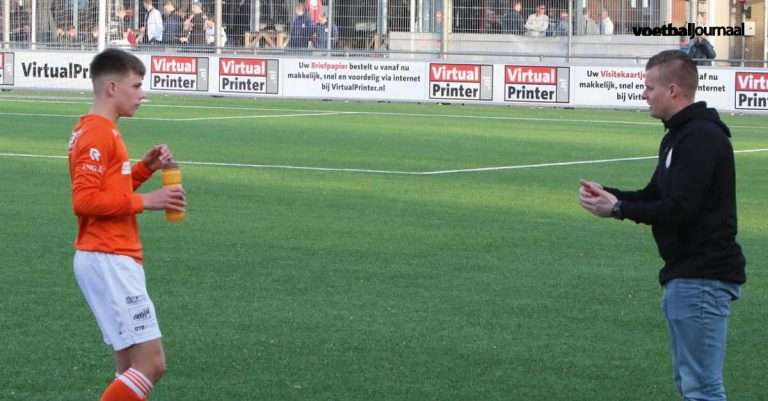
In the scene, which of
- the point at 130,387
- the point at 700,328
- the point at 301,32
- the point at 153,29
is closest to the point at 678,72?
the point at 700,328

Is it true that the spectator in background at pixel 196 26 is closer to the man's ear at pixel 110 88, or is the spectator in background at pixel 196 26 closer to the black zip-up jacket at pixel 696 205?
the man's ear at pixel 110 88

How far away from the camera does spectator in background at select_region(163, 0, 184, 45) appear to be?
36406 millimetres

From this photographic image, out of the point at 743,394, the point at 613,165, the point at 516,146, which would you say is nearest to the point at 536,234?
the point at 743,394

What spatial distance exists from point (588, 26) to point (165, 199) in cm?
2965

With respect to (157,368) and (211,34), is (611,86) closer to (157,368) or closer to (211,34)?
(211,34)

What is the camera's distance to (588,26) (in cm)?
3447

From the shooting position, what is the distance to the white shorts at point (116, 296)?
18.4 feet

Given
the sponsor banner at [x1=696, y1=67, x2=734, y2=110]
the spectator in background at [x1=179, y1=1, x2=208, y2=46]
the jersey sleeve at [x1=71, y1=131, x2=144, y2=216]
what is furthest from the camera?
the spectator in background at [x1=179, y1=1, x2=208, y2=46]

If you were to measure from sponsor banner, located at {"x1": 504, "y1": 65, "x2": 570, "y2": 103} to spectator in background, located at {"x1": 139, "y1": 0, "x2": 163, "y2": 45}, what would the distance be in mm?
8961

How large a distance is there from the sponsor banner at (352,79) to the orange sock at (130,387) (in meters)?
28.9

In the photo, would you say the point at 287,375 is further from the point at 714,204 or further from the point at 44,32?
the point at 44,32

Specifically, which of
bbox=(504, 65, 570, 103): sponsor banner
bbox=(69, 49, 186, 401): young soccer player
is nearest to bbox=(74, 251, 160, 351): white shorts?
bbox=(69, 49, 186, 401): young soccer player

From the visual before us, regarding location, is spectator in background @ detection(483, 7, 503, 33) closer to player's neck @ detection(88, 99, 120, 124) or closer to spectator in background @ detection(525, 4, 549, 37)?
spectator in background @ detection(525, 4, 549, 37)

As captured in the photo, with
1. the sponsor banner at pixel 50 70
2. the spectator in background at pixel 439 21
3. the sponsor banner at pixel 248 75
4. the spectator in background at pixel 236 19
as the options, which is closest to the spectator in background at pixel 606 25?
the spectator in background at pixel 439 21
